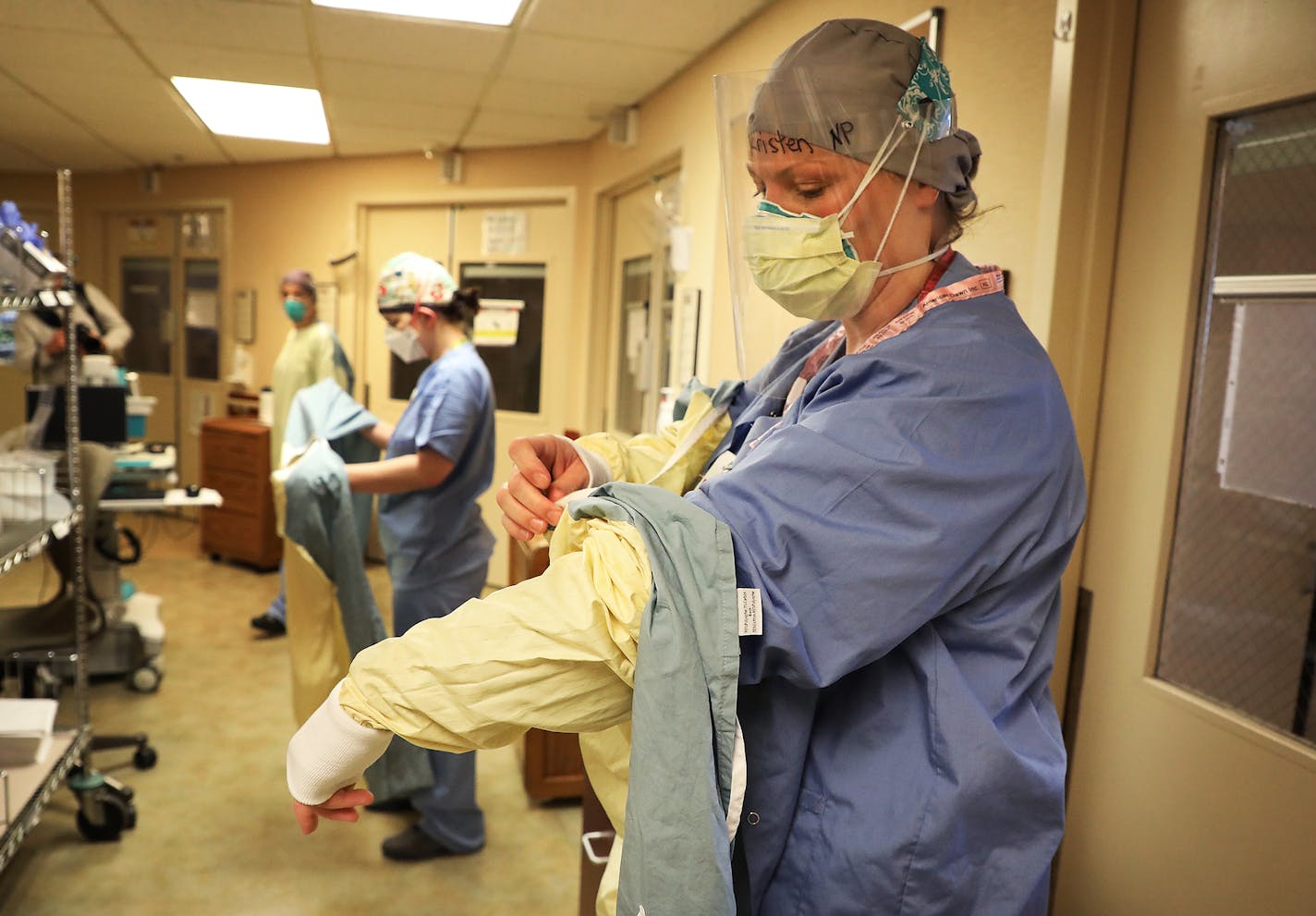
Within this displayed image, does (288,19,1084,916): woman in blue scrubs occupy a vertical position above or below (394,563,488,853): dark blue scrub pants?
above

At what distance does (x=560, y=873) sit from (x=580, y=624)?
2.05 metres

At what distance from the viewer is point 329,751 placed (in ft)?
2.68

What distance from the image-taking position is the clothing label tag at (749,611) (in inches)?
29.8

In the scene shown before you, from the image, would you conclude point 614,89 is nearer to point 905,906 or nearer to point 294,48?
point 294,48

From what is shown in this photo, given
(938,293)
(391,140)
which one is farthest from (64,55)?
(938,293)

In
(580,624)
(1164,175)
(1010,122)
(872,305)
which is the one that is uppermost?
→ (1010,122)

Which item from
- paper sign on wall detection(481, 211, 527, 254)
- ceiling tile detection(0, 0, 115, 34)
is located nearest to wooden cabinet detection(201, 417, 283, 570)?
paper sign on wall detection(481, 211, 527, 254)

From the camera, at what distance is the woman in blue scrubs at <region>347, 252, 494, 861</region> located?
248 centimetres

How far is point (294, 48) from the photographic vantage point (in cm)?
328

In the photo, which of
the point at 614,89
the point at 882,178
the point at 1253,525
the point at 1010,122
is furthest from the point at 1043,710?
the point at 614,89

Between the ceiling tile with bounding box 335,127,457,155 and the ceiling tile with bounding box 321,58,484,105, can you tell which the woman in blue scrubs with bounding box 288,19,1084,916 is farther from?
the ceiling tile with bounding box 335,127,457,155

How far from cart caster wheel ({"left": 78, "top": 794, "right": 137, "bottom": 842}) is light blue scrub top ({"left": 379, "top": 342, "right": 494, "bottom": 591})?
37.3 inches

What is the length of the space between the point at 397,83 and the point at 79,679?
7.81 feet

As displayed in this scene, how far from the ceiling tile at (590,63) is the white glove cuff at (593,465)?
2246 millimetres
